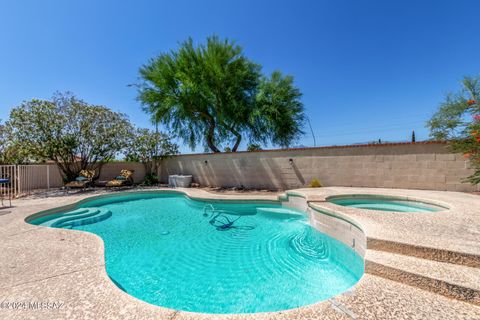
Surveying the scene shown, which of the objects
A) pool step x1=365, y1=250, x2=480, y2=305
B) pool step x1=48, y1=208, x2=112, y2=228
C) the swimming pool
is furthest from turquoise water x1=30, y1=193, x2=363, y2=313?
the swimming pool

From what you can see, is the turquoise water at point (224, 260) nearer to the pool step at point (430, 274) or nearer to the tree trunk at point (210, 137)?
the pool step at point (430, 274)

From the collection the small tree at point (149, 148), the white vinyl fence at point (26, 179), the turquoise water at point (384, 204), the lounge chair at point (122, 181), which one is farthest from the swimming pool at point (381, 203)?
the white vinyl fence at point (26, 179)

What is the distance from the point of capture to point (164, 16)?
8070mm

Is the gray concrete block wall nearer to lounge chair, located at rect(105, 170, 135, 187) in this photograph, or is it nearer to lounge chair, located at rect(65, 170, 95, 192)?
lounge chair, located at rect(105, 170, 135, 187)

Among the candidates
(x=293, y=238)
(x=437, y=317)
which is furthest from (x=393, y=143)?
(x=437, y=317)

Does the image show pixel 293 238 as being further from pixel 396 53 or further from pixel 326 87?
pixel 326 87

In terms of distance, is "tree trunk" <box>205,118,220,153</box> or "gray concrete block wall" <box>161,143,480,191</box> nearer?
"gray concrete block wall" <box>161,143,480,191</box>

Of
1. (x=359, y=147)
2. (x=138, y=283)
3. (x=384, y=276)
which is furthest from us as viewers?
(x=359, y=147)

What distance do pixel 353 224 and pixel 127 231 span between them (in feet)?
16.3

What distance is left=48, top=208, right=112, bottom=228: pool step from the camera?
4.87 m

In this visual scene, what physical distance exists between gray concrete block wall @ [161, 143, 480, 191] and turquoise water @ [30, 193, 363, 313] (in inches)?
115

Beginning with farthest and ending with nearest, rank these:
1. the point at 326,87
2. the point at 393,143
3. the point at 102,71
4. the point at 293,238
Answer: the point at 326,87
the point at 102,71
the point at 393,143
the point at 293,238

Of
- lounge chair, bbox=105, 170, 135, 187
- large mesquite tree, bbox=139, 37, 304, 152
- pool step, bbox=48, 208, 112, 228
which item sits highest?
large mesquite tree, bbox=139, 37, 304, 152

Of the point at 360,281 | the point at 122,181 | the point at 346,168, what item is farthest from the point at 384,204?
the point at 122,181
